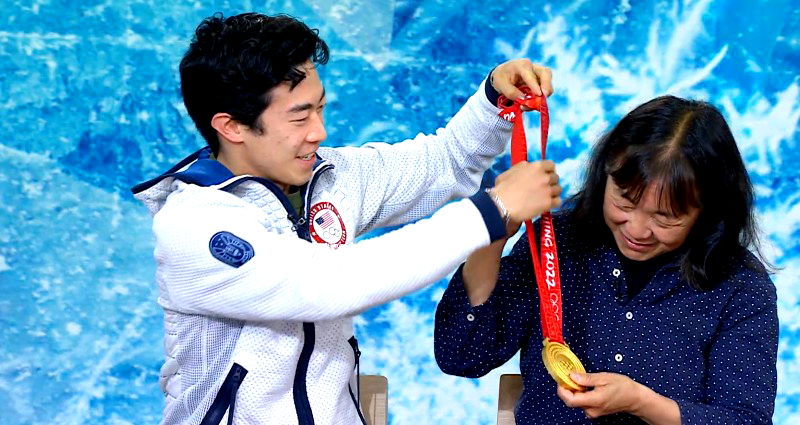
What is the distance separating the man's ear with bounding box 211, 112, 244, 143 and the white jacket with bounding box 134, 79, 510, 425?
65 millimetres

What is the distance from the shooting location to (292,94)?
4.83 feet

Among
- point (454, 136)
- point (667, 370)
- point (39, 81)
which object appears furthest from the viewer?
point (39, 81)

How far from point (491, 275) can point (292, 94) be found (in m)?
0.42

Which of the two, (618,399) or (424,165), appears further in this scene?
(424,165)

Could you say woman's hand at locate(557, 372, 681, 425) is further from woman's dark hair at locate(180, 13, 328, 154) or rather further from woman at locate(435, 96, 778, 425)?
woman's dark hair at locate(180, 13, 328, 154)

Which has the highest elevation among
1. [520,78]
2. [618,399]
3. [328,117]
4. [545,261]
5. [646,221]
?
[520,78]

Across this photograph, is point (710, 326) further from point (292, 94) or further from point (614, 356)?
point (292, 94)

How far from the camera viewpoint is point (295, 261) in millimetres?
1356

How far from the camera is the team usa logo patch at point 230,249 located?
1.36 metres

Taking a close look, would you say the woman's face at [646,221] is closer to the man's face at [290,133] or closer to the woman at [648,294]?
the woman at [648,294]

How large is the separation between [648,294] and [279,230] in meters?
0.58

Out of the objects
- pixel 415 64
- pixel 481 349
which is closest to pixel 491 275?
pixel 481 349

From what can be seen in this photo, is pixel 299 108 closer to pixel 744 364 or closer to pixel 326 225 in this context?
pixel 326 225

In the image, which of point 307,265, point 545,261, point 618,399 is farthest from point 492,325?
point 307,265
